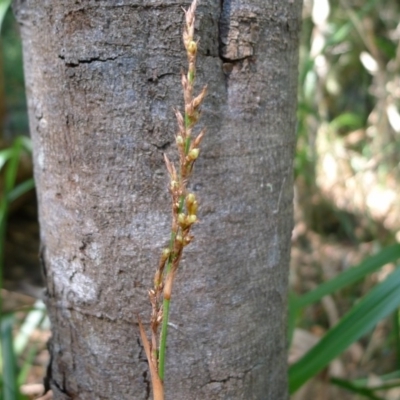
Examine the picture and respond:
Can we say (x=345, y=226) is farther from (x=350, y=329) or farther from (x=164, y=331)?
(x=164, y=331)

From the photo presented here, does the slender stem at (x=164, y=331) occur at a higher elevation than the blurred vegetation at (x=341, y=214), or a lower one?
higher

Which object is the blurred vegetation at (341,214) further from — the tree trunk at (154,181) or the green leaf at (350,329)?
the tree trunk at (154,181)

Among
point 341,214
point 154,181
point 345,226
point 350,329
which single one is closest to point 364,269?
point 350,329

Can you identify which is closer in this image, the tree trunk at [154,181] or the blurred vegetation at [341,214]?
the tree trunk at [154,181]


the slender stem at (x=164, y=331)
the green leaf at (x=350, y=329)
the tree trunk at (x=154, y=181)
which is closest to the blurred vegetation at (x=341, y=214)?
the green leaf at (x=350, y=329)

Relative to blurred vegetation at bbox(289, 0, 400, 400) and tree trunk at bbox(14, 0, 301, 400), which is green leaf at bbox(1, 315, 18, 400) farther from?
blurred vegetation at bbox(289, 0, 400, 400)

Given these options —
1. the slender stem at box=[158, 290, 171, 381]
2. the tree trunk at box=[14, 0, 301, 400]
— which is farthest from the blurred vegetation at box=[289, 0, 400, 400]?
the slender stem at box=[158, 290, 171, 381]

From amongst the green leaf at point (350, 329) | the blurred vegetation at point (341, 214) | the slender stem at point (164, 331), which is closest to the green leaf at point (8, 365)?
the blurred vegetation at point (341, 214)
